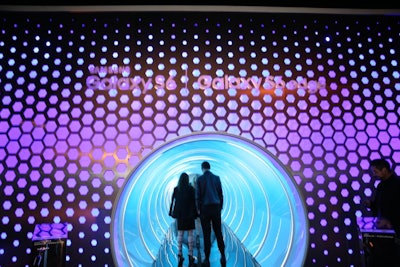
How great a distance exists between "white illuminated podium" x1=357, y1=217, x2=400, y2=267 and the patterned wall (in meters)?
0.89

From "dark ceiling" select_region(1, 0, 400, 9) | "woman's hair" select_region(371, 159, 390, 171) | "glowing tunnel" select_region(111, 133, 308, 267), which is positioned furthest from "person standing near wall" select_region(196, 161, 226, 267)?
"dark ceiling" select_region(1, 0, 400, 9)

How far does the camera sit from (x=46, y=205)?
522cm

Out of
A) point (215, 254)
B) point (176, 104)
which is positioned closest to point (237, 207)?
point (215, 254)

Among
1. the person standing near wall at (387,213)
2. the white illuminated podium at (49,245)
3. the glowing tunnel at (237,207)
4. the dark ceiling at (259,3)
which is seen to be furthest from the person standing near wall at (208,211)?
the dark ceiling at (259,3)

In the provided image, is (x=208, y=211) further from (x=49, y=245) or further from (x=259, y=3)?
(x=259, y=3)

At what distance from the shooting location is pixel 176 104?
5.56 meters

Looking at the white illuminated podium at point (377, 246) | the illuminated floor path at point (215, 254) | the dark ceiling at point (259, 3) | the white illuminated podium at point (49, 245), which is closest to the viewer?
the white illuminated podium at point (377, 246)

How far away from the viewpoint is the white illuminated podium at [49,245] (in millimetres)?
4359

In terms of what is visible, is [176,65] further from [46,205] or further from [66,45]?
[46,205]

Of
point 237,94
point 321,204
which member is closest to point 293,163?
point 321,204

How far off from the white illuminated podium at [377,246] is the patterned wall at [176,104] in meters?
0.89

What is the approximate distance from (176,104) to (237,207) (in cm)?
488

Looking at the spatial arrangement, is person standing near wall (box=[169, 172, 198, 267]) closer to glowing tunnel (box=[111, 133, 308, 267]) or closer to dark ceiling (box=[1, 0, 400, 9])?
glowing tunnel (box=[111, 133, 308, 267])

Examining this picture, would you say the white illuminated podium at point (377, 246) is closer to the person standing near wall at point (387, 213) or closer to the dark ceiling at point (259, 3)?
the person standing near wall at point (387, 213)
